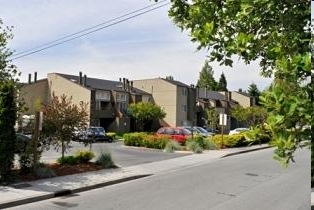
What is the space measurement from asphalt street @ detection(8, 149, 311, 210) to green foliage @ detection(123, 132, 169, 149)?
12.2 metres

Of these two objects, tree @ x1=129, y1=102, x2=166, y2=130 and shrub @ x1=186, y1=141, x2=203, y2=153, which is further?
tree @ x1=129, y1=102, x2=166, y2=130

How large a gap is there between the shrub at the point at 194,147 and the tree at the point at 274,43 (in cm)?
2388

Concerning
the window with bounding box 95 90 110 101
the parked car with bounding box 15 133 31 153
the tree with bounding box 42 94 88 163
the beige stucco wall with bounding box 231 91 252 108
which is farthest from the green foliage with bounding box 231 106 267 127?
the beige stucco wall with bounding box 231 91 252 108

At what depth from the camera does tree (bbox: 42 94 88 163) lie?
701 inches

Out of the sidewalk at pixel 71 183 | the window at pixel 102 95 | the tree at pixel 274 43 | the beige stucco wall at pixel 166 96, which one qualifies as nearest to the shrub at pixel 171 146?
the sidewalk at pixel 71 183

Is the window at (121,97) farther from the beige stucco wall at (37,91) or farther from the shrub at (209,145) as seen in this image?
the shrub at (209,145)

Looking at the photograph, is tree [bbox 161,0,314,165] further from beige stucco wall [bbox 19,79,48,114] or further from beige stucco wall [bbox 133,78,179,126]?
beige stucco wall [bbox 133,78,179,126]

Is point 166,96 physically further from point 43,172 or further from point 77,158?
point 43,172

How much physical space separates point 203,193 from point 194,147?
637 inches

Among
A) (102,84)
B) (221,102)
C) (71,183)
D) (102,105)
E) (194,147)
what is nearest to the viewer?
(71,183)

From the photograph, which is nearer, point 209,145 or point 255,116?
point 255,116

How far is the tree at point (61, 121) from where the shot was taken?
58.4ft

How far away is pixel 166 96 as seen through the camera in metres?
70.2

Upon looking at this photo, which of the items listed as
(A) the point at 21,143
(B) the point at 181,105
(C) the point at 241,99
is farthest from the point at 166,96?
(A) the point at 21,143
